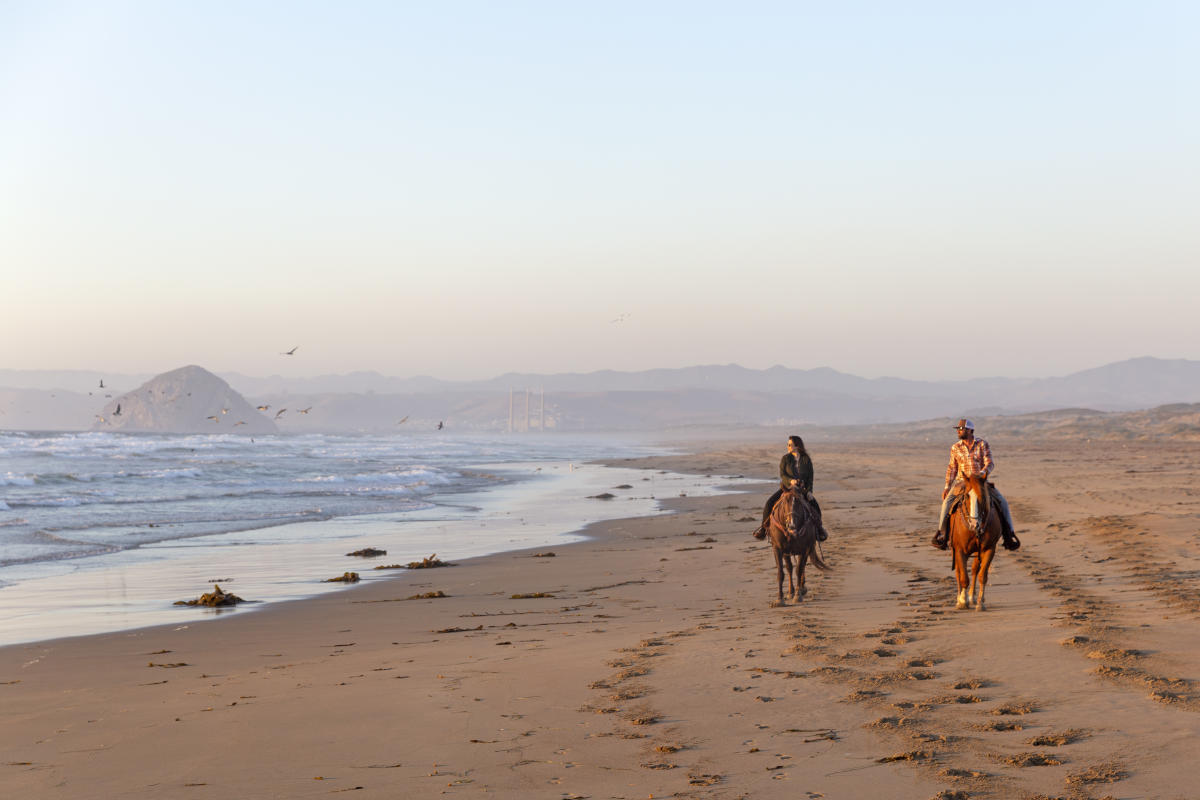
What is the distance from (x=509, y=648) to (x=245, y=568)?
880 centimetres

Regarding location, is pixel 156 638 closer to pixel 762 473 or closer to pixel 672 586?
pixel 672 586

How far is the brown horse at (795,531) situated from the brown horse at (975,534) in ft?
5.54

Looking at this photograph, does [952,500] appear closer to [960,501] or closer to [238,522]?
[960,501]

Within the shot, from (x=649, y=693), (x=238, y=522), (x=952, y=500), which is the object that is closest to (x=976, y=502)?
(x=952, y=500)

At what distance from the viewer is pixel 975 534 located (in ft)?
36.1

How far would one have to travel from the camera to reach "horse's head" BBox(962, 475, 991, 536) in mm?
11039

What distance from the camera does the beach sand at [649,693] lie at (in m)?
5.50

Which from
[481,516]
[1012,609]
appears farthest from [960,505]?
[481,516]

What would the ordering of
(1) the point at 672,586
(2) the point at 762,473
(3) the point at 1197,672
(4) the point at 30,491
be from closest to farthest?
(3) the point at 1197,672 → (1) the point at 672,586 → (4) the point at 30,491 → (2) the point at 762,473

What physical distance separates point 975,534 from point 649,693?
5257mm

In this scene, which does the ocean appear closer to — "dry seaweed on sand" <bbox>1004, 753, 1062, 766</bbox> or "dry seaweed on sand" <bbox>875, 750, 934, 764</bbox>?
"dry seaweed on sand" <bbox>875, 750, 934, 764</bbox>

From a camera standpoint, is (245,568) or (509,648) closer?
(509,648)

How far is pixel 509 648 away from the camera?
9539 millimetres

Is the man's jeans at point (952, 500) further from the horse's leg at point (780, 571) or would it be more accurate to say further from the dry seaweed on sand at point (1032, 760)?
the dry seaweed on sand at point (1032, 760)
